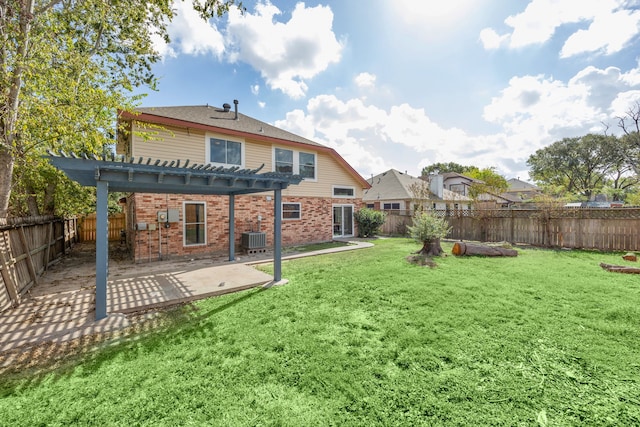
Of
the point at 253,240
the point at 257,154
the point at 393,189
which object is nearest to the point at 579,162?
the point at 393,189

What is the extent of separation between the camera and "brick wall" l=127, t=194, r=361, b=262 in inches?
356

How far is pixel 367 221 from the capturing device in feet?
51.2

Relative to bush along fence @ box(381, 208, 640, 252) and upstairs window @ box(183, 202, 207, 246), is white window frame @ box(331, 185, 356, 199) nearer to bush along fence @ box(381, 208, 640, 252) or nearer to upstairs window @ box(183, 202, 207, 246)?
bush along fence @ box(381, 208, 640, 252)

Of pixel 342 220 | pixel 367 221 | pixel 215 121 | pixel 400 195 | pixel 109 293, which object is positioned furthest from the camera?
pixel 400 195

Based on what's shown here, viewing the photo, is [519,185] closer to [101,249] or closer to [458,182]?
[458,182]

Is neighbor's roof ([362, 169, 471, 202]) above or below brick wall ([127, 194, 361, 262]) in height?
above

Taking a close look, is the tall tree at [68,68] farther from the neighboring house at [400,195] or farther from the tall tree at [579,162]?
the tall tree at [579,162]

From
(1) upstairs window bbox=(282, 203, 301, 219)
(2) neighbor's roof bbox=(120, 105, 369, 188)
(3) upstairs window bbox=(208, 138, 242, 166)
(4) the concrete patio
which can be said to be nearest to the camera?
(4) the concrete patio

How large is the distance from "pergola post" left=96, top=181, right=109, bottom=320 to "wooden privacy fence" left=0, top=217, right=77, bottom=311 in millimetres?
1891

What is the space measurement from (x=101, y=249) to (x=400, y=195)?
20960 mm

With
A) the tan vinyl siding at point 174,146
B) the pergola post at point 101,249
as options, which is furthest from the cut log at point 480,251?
the tan vinyl siding at point 174,146

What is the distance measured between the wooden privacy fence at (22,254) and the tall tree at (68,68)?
68cm

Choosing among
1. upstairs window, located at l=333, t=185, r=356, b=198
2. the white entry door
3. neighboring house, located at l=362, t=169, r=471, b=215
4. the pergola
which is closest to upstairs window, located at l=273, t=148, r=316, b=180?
upstairs window, located at l=333, t=185, r=356, b=198

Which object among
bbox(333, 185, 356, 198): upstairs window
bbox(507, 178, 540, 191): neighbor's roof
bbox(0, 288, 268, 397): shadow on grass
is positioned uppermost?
bbox(507, 178, 540, 191): neighbor's roof
